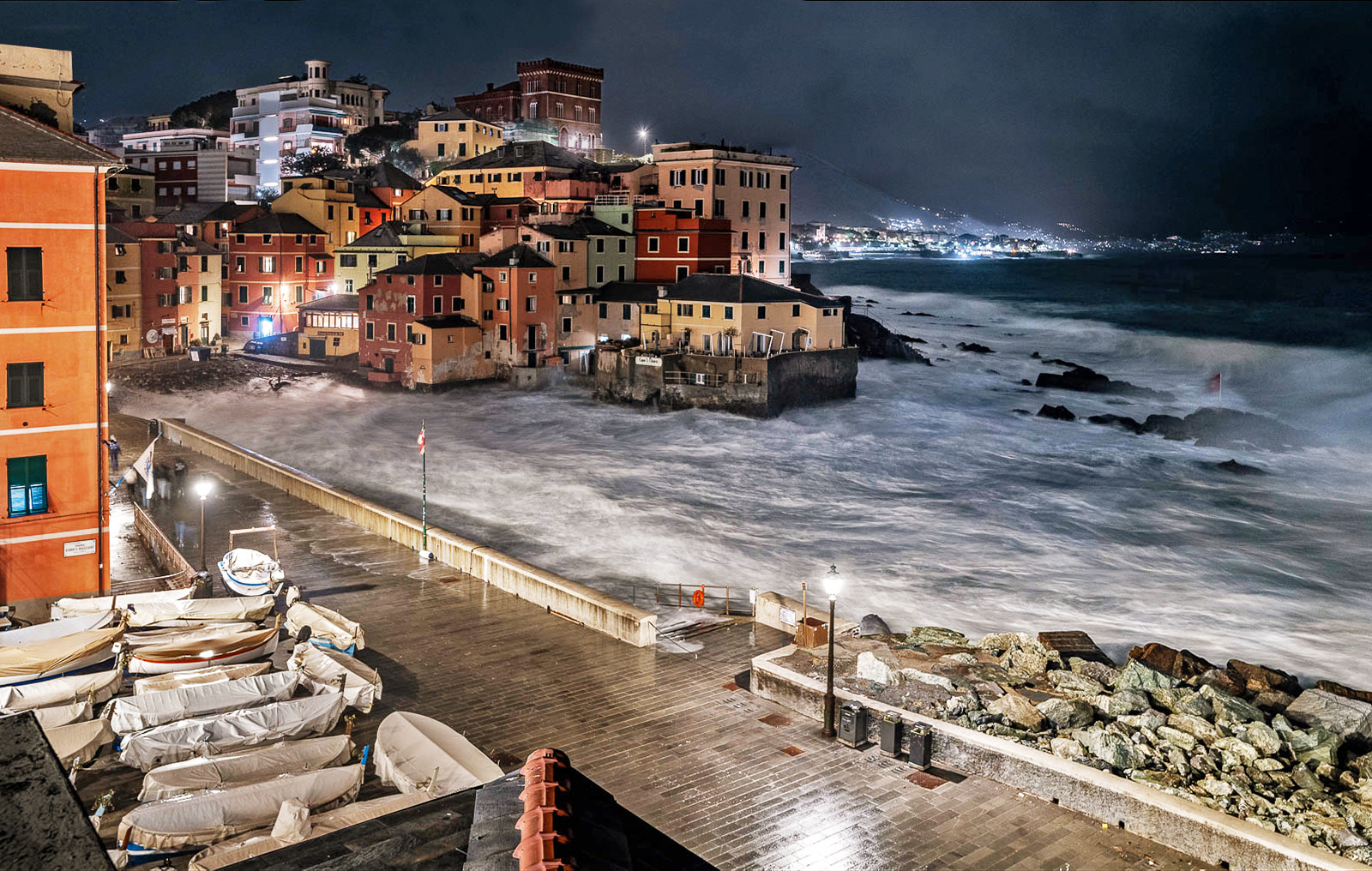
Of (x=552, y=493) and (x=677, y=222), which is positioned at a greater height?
(x=677, y=222)

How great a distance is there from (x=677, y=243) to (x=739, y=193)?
19.0ft

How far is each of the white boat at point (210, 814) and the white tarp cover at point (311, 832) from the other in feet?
0.45

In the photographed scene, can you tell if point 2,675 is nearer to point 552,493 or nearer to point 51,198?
point 51,198

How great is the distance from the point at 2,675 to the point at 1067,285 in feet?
489

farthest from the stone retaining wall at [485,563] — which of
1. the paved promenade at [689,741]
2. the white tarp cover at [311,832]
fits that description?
the white tarp cover at [311,832]

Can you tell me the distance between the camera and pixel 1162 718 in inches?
474

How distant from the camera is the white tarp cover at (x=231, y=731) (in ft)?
35.9

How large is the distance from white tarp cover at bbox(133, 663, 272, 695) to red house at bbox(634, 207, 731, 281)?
4536 centimetres

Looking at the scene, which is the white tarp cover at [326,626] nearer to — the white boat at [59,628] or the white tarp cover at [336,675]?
the white tarp cover at [336,675]

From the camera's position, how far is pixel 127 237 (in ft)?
168

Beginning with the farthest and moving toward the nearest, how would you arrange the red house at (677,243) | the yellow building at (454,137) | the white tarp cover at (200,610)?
the yellow building at (454,137) < the red house at (677,243) < the white tarp cover at (200,610)

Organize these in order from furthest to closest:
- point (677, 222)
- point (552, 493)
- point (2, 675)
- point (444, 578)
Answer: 1. point (677, 222)
2. point (552, 493)
3. point (444, 578)
4. point (2, 675)

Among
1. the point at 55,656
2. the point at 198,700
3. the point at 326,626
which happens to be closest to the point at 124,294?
the point at 326,626

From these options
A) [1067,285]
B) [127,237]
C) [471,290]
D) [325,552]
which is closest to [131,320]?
A: [127,237]
